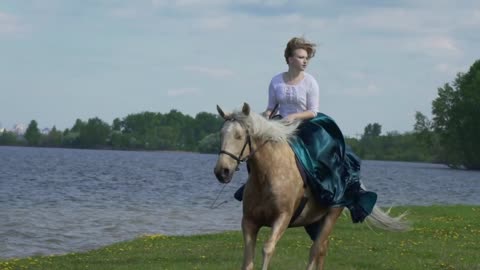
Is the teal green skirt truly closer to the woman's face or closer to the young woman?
the young woman

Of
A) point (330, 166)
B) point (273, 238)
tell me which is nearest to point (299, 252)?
point (330, 166)

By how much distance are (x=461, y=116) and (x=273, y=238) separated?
115 m

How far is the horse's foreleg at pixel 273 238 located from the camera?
985 cm

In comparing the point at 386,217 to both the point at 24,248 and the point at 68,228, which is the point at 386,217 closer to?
the point at 24,248

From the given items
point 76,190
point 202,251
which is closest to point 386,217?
point 202,251

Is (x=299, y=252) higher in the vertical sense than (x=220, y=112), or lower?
lower

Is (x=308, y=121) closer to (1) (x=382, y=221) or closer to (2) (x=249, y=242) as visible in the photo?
(2) (x=249, y=242)

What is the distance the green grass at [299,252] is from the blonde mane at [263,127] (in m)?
5.28

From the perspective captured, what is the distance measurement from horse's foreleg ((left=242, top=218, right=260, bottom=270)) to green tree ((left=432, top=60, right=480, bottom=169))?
112m

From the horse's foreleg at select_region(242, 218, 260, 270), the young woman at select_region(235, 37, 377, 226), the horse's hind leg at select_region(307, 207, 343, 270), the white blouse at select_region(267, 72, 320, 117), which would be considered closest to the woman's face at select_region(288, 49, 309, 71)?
the young woman at select_region(235, 37, 377, 226)

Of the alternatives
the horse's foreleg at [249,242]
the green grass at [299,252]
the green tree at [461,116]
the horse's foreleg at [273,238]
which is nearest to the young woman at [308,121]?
the horse's foreleg at [273,238]

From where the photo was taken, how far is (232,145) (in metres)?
9.52

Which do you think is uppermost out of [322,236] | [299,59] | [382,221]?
[299,59]

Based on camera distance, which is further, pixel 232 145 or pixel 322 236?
→ pixel 322 236
